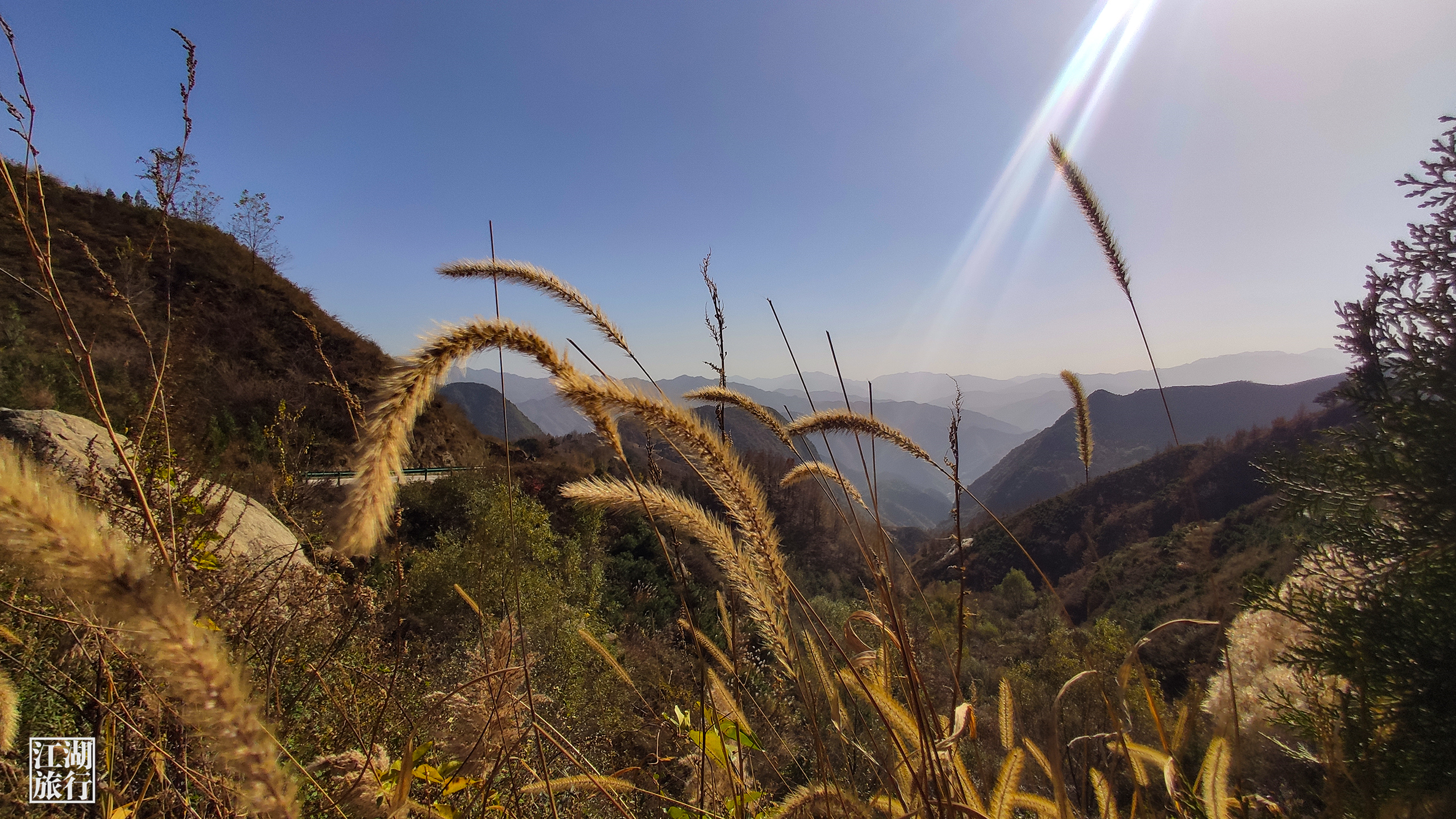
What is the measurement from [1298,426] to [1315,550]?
46772mm

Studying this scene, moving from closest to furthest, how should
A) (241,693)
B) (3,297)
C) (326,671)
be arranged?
(241,693), (326,671), (3,297)

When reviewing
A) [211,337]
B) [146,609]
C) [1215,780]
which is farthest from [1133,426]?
[211,337]

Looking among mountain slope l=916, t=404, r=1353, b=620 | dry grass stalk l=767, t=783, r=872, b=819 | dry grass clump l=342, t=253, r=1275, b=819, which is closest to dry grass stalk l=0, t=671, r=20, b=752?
dry grass clump l=342, t=253, r=1275, b=819

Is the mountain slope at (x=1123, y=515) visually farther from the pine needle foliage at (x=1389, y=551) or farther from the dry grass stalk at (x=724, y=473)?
the dry grass stalk at (x=724, y=473)

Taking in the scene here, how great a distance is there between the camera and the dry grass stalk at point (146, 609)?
1.89 ft

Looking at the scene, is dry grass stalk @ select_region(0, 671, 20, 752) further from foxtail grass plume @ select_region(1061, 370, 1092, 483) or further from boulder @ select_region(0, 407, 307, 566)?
foxtail grass plume @ select_region(1061, 370, 1092, 483)

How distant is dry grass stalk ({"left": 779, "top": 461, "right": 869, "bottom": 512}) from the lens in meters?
2.04

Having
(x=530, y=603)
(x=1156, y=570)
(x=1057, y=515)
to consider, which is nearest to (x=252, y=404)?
(x=530, y=603)

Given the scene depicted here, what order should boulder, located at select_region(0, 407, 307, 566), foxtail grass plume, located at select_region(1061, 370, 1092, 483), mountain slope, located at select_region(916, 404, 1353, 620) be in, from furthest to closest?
mountain slope, located at select_region(916, 404, 1353, 620) → boulder, located at select_region(0, 407, 307, 566) → foxtail grass plume, located at select_region(1061, 370, 1092, 483)

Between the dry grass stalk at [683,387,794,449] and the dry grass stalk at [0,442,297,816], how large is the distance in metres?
1.59

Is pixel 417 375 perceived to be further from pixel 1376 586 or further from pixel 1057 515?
pixel 1057 515

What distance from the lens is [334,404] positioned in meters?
20.4

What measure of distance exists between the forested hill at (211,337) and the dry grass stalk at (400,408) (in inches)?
507

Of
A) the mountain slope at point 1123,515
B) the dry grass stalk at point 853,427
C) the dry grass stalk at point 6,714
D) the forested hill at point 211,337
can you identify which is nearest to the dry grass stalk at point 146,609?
the dry grass stalk at point 6,714
